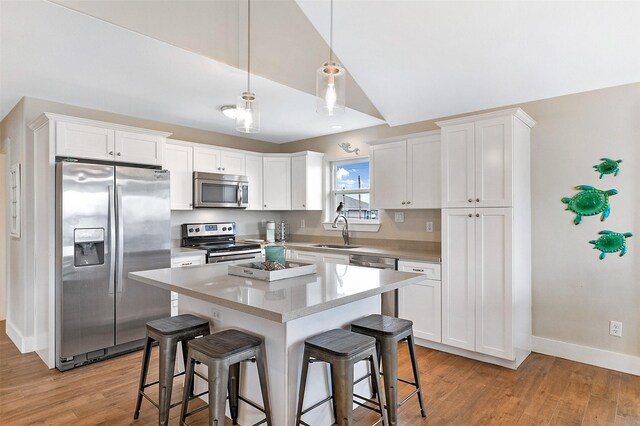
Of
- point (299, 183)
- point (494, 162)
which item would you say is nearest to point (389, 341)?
point (494, 162)

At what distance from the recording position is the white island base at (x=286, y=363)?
6.23 ft

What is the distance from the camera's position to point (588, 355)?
3152 millimetres


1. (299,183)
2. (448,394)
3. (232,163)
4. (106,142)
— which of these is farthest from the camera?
(299,183)

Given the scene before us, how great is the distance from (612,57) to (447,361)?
275cm

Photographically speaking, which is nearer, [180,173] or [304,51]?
[304,51]

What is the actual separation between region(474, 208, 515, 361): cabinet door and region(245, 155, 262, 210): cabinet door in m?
2.94

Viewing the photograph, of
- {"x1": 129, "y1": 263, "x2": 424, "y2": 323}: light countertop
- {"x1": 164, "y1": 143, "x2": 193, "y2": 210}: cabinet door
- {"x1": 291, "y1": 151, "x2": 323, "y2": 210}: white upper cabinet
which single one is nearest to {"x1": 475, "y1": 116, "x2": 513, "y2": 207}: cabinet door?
{"x1": 129, "y1": 263, "x2": 424, "y2": 323}: light countertop

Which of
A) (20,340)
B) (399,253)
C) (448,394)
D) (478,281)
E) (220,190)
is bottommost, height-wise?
(448,394)

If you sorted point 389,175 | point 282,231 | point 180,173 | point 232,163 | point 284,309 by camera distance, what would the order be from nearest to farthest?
point 284,309
point 389,175
point 180,173
point 232,163
point 282,231

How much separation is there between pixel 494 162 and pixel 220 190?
3.08 metres

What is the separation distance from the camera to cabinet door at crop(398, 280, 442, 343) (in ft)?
11.3

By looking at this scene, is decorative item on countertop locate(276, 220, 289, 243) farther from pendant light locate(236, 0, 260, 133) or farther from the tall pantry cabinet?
pendant light locate(236, 0, 260, 133)

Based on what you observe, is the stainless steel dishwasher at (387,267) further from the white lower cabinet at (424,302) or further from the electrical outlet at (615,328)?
the electrical outlet at (615,328)

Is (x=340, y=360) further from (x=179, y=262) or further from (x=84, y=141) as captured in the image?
(x=84, y=141)
